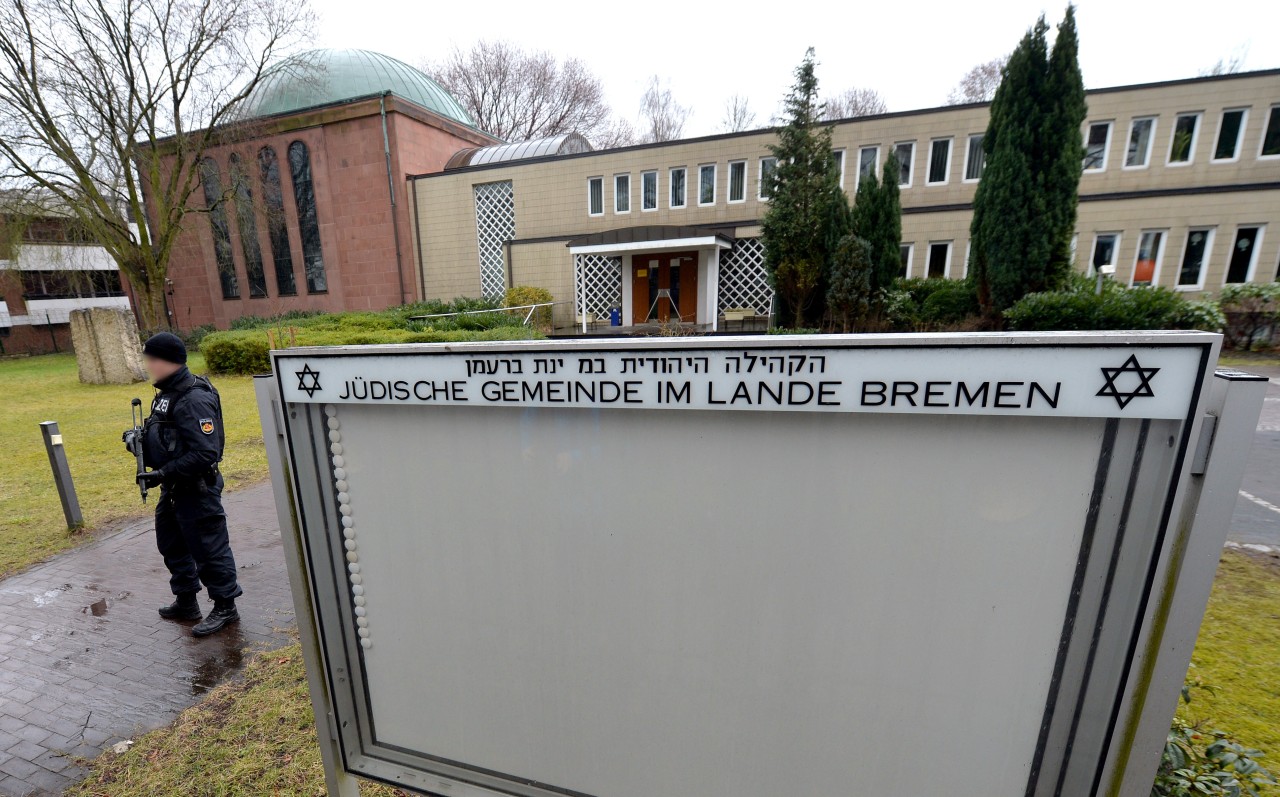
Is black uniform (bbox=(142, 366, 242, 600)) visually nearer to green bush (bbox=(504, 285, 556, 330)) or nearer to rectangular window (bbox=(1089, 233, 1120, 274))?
green bush (bbox=(504, 285, 556, 330))

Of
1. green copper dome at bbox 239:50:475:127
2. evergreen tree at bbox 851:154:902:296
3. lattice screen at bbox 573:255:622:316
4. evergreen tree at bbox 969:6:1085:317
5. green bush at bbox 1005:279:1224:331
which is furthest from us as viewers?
green copper dome at bbox 239:50:475:127

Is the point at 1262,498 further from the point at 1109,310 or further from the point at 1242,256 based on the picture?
the point at 1242,256

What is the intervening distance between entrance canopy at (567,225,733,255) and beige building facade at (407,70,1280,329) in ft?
0.21

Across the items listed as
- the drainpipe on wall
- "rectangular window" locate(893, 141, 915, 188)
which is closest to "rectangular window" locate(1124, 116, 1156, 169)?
"rectangular window" locate(893, 141, 915, 188)

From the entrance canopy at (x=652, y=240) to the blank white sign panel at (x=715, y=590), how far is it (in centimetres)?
1680

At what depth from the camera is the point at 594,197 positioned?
68.1 feet

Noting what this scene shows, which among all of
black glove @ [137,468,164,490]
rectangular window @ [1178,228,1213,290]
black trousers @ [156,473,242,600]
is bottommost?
black trousers @ [156,473,242,600]

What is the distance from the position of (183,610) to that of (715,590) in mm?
4269

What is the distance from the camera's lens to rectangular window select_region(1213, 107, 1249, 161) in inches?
584

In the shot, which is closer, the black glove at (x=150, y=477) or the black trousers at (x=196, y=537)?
the black glove at (x=150, y=477)

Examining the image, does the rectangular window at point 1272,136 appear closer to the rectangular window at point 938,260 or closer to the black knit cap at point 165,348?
the rectangular window at point 938,260

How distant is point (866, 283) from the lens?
13188 millimetres

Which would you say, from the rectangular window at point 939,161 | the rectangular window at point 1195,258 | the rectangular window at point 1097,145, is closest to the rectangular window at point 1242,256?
the rectangular window at point 1195,258

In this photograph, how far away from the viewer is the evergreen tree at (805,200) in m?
13.7
